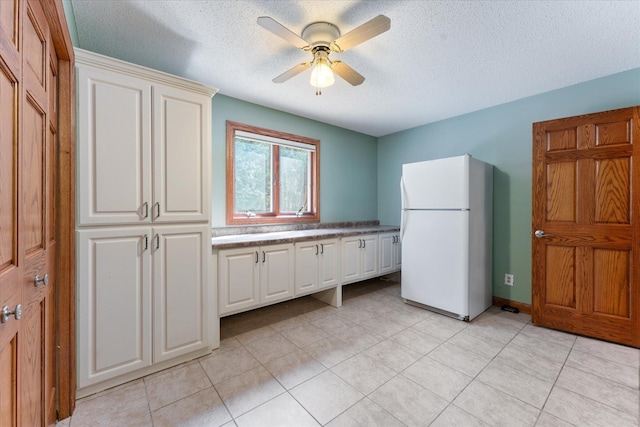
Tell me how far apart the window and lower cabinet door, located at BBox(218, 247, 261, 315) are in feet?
2.44

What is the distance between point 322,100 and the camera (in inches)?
115

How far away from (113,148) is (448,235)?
2811mm

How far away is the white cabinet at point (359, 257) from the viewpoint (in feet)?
9.95

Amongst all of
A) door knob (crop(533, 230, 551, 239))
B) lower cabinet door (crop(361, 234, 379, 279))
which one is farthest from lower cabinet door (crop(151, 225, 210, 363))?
door knob (crop(533, 230, 551, 239))

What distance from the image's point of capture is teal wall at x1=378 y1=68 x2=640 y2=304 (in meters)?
2.42

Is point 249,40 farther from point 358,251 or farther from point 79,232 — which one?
point 358,251

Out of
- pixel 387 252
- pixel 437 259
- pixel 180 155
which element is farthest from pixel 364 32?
pixel 387 252

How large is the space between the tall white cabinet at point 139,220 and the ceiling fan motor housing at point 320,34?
2.63 ft

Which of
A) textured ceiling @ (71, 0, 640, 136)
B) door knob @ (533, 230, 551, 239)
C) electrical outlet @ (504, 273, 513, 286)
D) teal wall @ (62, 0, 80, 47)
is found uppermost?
textured ceiling @ (71, 0, 640, 136)

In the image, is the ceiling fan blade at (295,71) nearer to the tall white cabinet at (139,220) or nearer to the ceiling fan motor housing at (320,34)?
the ceiling fan motor housing at (320,34)

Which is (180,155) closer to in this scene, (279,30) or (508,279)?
(279,30)

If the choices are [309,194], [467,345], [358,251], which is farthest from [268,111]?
[467,345]

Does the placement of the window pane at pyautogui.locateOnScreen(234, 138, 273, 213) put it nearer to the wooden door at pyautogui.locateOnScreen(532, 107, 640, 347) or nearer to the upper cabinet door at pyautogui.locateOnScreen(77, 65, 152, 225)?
the upper cabinet door at pyautogui.locateOnScreen(77, 65, 152, 225)

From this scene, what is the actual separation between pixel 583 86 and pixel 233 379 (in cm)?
389
